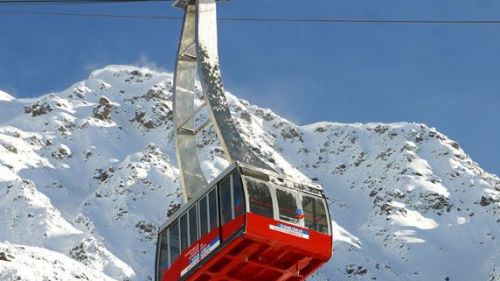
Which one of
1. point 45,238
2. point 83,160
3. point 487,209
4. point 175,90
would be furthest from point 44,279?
point 175,90

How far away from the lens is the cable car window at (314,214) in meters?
36.6

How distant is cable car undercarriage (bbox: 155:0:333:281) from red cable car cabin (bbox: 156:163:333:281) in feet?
0.09

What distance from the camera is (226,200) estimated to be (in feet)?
117

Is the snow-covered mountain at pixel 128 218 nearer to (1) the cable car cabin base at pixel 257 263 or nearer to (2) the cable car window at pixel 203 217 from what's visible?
(1) the cable car cabin base at pixel 257 263

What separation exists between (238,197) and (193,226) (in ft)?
8.06

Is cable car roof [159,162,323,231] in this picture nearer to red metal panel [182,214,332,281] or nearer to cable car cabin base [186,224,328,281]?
red metal panel [182,214,332,281]

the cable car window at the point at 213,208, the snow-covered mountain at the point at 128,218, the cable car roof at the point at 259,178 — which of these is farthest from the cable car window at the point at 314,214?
the snow-covered mountain at the point at 128,218

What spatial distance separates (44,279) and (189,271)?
10206 centimetres

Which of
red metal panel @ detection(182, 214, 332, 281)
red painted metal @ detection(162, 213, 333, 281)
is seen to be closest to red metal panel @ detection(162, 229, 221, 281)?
red painted metal @ detection(162, 213, 333, 281)

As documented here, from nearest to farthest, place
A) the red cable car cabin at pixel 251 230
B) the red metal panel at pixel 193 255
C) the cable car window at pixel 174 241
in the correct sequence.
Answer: the red cable car cabin at pixel 251 230 < the red metal panel at pixel 193 255 < the cable car window at pixel 174 241

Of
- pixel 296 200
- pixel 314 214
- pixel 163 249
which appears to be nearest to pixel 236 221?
pixel 296 200

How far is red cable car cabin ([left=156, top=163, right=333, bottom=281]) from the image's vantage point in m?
35.3

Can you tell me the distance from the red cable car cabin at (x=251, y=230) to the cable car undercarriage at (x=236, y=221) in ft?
0.09

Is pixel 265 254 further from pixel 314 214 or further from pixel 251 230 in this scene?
pixel 251 230
